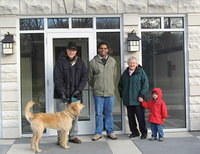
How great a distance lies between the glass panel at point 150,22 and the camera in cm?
957

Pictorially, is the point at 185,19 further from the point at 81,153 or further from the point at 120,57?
the point at 81,153

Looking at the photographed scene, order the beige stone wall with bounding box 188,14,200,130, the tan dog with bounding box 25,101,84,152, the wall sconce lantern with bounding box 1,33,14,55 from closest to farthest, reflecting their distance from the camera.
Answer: the tan dog with bounding box 25,101,84,152 < the wall sconce lantern with bounding box 1,33,14,55 < the beige stone wall with bounding box 188,14,200,130

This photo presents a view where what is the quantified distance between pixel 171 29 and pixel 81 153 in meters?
3.68

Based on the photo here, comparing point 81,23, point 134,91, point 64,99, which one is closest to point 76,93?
point 64,99

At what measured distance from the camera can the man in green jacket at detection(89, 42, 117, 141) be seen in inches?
348

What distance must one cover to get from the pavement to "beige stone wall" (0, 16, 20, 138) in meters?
0.30

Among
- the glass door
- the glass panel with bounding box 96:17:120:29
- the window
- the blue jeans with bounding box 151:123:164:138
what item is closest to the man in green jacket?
the glass door

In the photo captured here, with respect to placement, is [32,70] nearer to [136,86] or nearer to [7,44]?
[7,44]

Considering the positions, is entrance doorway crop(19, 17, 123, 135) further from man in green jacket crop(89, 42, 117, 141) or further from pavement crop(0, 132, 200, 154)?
pavement crop(0, 132, 200, 154)

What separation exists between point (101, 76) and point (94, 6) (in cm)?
159

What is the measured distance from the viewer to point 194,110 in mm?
9555

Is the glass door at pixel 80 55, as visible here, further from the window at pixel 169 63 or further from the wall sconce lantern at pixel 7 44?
the window at pixel 169 63

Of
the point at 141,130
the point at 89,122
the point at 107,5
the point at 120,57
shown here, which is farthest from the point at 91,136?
the point at 107,5

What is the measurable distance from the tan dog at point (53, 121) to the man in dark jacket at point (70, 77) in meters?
0.37
